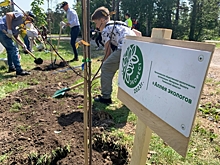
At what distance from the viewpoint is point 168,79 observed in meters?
0.98

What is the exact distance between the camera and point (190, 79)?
86 centimetres

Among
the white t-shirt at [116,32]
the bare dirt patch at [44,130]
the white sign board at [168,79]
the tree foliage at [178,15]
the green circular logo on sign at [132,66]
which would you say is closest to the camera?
the white sign board at [168,79]

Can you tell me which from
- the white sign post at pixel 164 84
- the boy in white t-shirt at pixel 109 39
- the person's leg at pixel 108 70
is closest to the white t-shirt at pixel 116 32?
the boy in white t-shirt at pixel 109 39

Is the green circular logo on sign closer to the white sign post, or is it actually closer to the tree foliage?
the white sign post

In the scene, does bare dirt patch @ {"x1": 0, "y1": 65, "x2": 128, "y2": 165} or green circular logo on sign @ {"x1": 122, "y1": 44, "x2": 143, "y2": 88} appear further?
bare dirt patch @ {"x1": 0, "y1": 65, "x2": 128, "y2": 165}

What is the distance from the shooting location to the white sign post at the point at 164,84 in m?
0.85

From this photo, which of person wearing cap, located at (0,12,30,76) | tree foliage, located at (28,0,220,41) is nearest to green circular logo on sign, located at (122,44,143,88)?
person wearing cap, located at (0,12,30,76)

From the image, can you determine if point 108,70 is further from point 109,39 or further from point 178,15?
point 178,15

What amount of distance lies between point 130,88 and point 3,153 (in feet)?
5.27

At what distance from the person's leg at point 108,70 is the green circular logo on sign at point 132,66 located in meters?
1.67

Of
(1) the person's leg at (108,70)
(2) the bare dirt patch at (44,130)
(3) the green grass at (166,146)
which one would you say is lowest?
(3) the green grass at (166,146)

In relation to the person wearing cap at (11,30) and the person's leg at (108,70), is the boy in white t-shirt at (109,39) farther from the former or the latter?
the person wearing cap at (11,30)

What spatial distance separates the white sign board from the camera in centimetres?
84

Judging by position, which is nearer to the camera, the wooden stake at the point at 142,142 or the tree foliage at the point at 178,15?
the wooden stake at the point at 142,142
